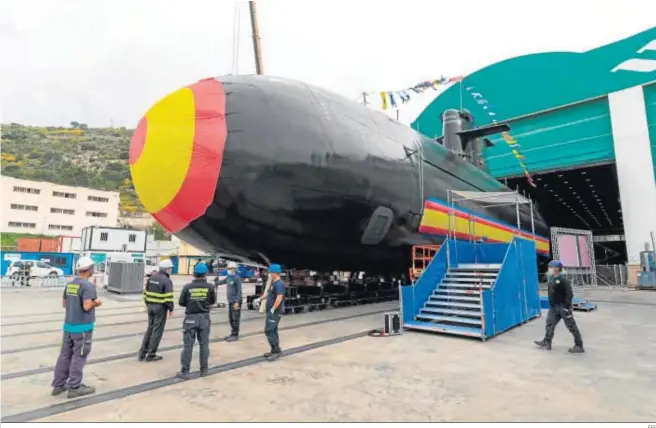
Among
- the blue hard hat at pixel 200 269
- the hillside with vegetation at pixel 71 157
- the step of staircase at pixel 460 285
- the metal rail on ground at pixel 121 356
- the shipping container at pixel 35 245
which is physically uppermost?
the hillside with vegetation at pixel 71 157

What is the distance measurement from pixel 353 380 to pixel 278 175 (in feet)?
12.7

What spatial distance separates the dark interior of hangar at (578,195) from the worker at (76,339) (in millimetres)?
14391

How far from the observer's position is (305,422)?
11.1ft

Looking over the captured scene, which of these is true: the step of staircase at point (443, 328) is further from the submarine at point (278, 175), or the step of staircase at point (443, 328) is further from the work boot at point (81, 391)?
the work boot at point (81, 391)

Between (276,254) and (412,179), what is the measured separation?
12.5ft

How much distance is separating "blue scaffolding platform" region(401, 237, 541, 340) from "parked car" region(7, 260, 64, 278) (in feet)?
88.2

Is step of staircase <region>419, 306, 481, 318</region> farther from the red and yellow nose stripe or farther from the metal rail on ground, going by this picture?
the red and yellow nose stripe

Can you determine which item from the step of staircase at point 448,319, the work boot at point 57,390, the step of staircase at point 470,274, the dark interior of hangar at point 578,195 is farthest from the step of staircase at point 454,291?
the dark interior of hangar at point 578,195

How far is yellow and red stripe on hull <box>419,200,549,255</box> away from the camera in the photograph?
1003cm

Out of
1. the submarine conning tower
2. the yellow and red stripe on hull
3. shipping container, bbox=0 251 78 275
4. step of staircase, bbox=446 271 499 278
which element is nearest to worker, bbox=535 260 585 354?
step of staircase, bbox=446 271 499 278

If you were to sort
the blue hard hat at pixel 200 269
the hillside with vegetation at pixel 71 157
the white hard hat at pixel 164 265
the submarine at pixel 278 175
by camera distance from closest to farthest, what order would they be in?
the blue hard hat at pixel 200 269
the white hard hat at pixel 164 265
the submarine at pixel 278 175
the hillside with vegetation at pixel 71 157

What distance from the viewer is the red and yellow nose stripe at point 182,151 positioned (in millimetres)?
6578

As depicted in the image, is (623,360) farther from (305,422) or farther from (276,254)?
(276,254)

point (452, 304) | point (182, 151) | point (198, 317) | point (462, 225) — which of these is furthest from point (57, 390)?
point (462, 225)
